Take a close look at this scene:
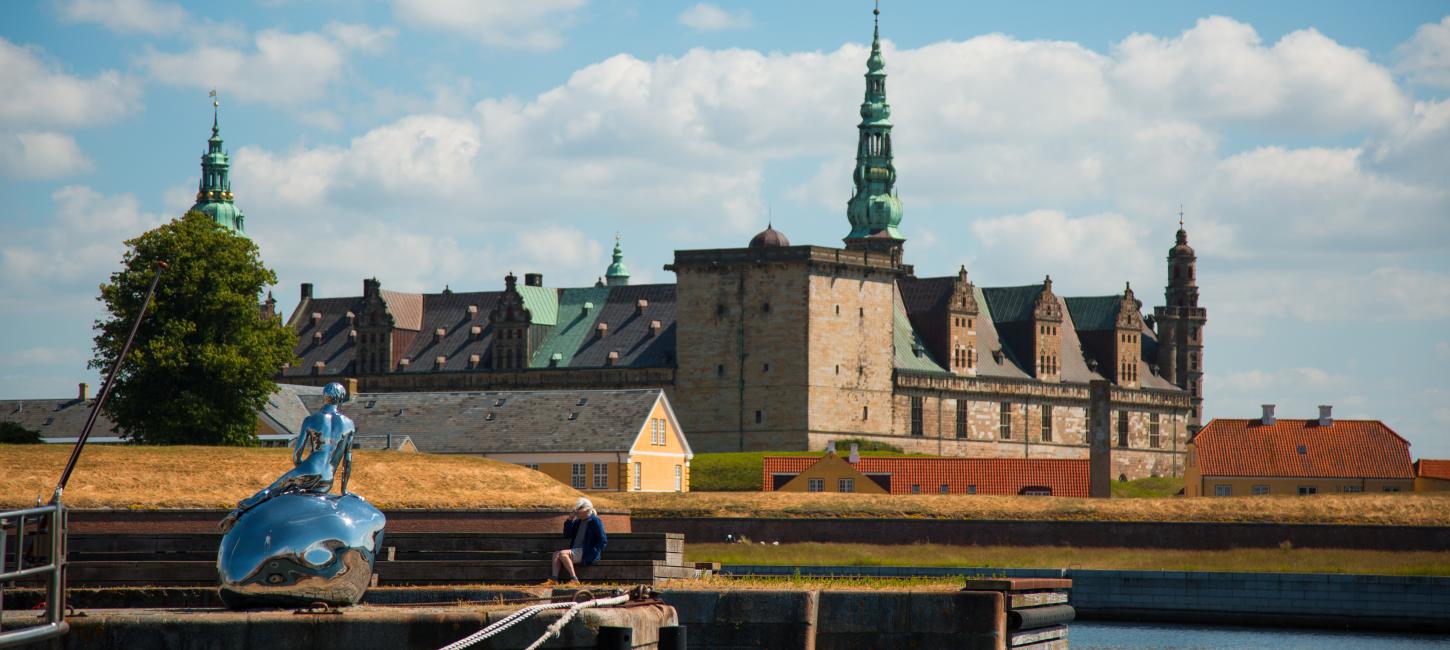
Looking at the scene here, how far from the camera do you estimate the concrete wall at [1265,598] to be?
173 ft

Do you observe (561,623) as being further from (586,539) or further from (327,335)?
(327,335)

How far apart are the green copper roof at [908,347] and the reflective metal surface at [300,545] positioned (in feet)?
345

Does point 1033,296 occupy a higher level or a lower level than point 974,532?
higher

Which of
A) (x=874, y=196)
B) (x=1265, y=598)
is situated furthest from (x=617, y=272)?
(x=1265, y=598)

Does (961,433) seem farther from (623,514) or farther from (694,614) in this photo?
(694,614)

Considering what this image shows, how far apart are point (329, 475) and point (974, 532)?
48.1 metres

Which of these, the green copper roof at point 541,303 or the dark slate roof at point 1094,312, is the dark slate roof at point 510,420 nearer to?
the green copper roof at point 541,303

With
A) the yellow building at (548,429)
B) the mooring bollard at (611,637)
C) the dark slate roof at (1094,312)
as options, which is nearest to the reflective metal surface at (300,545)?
the mooring bollard at (611,637)

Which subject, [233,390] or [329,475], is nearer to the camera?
[329,475]

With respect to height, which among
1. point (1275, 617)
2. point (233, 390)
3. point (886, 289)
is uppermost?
point (886, 289)

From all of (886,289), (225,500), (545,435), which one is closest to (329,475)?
(225,500)

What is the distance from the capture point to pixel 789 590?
2556 cm

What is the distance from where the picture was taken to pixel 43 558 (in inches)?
679

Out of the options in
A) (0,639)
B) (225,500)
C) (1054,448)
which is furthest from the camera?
(1054,448)
